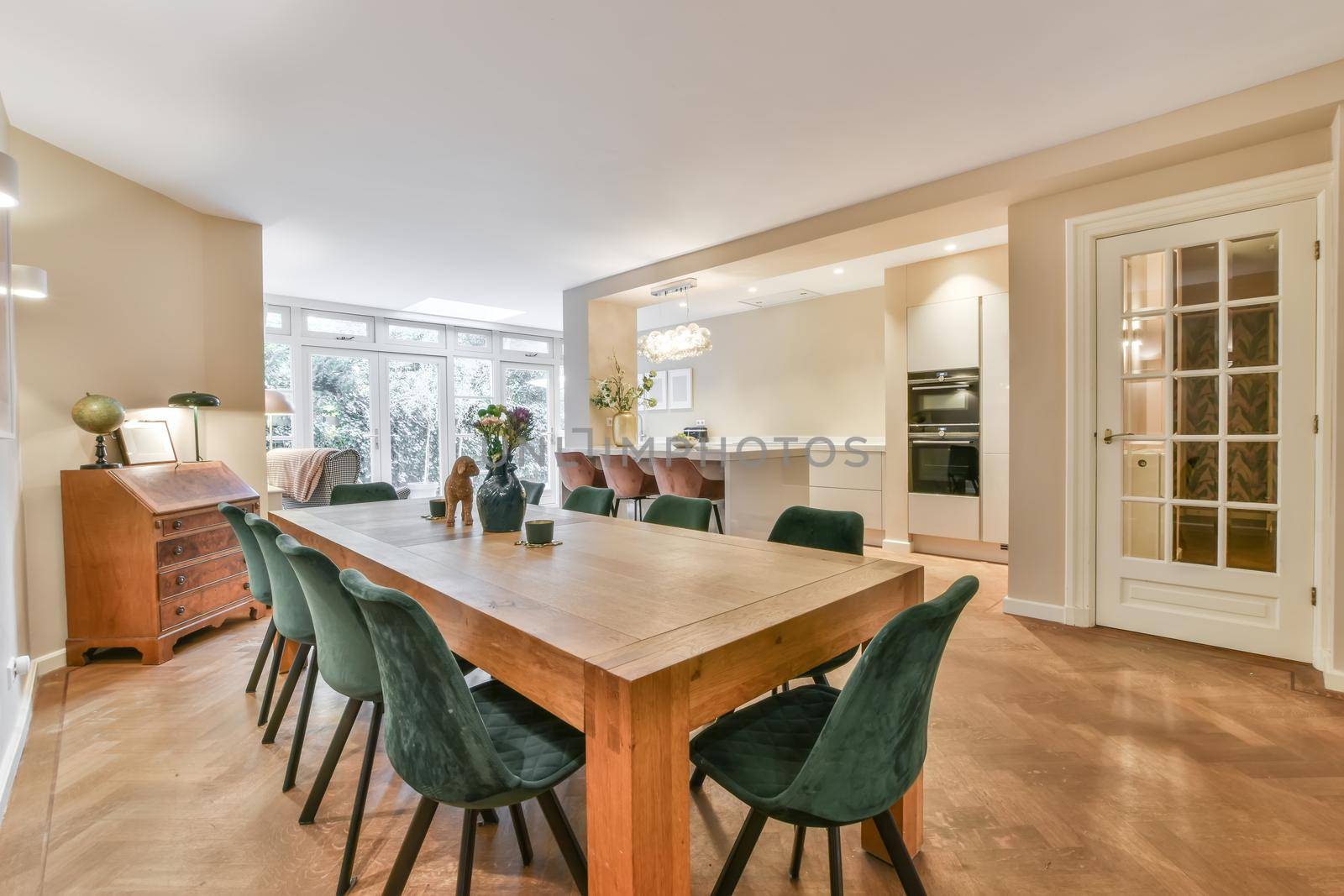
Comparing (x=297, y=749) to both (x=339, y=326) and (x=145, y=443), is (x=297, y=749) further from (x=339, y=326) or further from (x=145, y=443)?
(x=339, y=326)

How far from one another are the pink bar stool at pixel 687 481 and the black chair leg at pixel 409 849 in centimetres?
294

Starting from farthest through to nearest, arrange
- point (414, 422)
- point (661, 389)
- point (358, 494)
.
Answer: point (661, 389) < point (414, 422) < point (358, 494)

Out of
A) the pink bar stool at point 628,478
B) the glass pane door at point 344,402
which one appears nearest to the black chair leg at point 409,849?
the pink bar stool at point 628,478

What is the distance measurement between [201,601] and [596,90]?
3.24 m

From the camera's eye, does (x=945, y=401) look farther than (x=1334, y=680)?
Yes

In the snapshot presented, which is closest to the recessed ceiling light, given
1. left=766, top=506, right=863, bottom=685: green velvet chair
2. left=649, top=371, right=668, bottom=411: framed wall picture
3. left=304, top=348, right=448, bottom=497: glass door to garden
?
left=304, top=348, right=448, bottom=497: glass door to garden

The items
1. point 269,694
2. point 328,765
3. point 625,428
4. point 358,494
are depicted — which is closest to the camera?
point 328,765

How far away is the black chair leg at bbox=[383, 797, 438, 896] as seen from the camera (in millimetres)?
1189

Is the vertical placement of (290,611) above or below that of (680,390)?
below

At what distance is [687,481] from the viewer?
409 cm

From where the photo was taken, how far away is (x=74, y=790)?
1.85m

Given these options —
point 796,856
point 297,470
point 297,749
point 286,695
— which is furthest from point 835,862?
point 297,470

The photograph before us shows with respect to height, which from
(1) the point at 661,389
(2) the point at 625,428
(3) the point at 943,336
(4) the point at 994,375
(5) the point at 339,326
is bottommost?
(2) the point at 625,428

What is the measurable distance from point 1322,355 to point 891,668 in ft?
9.82
